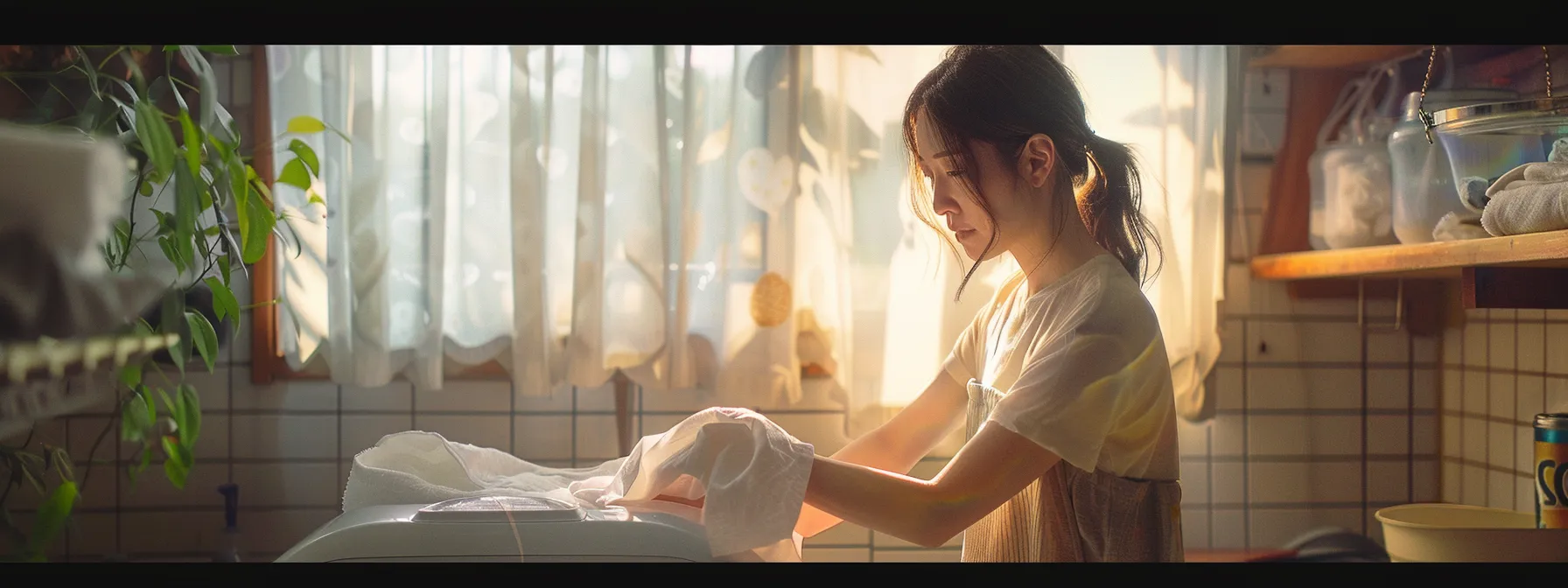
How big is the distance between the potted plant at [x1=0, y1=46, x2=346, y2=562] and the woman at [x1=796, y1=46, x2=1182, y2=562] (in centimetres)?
35

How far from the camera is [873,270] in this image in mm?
991

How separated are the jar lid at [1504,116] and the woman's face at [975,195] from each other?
36 cm

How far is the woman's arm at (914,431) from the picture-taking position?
747 mm

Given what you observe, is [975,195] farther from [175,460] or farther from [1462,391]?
[1462,391]

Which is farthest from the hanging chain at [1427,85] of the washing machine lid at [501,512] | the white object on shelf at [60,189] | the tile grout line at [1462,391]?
the white object on shelf at [60,189]

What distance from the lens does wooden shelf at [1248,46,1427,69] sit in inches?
36.6

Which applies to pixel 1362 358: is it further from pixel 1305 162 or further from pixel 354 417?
pixel 354 417

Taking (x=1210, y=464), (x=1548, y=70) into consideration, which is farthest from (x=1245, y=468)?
(x=1548, y=70)

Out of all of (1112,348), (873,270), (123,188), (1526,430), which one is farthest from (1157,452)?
(1526,430)

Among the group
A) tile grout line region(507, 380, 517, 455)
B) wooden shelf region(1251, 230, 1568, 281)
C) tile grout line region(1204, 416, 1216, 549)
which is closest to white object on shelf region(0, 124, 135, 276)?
tile grout line region(507, 380, 517, 455)

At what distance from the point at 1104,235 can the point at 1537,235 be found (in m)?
0.29

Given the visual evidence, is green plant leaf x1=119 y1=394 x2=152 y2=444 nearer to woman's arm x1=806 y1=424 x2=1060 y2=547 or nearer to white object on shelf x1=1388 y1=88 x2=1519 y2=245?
woman's arm x1=806 y1=424 x2=1060 y2=547
